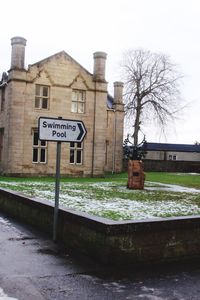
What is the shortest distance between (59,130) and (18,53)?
21806mm

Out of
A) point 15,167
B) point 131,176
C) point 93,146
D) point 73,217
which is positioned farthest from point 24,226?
point 93,146

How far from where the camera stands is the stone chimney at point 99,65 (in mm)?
31672

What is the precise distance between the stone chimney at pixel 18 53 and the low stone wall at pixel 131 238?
72.5 ft

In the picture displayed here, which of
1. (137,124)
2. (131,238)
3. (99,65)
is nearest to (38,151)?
(99,65)

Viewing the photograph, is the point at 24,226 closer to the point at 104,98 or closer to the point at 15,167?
the point at 15,167

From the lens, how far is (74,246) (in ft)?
26.3

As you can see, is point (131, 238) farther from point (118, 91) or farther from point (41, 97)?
point (118, 91)

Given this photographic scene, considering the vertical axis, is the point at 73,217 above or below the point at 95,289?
above

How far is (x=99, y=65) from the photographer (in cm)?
3172

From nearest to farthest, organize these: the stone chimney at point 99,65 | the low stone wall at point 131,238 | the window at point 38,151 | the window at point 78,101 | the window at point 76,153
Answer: the low stone wall at point 131,238 → the window at point 38,151 → the window at point 76,153 → the window at point 78,101 → the stone chimney at point 99,65

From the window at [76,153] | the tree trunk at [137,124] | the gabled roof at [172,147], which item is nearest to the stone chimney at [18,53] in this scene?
the window at [76,153]

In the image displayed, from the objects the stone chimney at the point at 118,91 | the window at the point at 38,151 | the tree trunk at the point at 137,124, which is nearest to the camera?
the window at the point at 38,151

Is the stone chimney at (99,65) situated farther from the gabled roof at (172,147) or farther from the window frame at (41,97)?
the gabled roof at (172,147)

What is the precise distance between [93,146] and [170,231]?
24365mm
